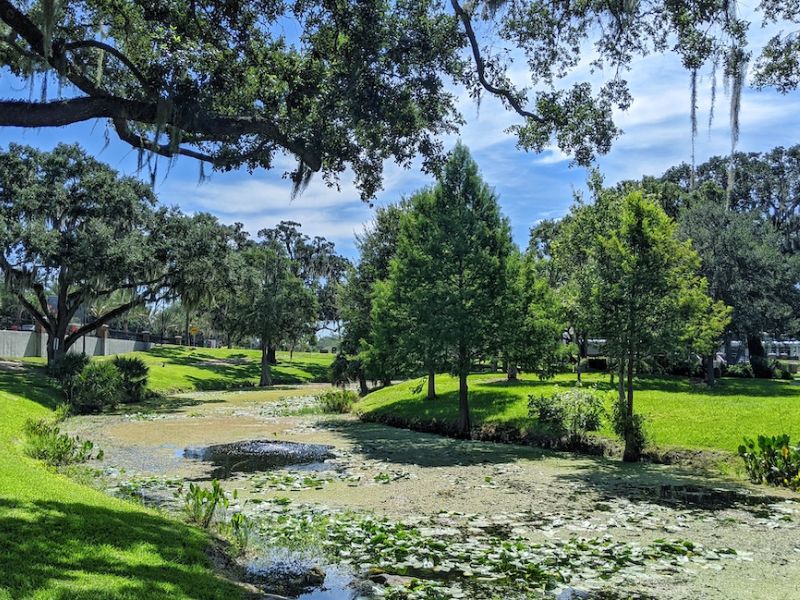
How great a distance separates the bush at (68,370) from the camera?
26000 mm

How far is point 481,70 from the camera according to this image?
945cm

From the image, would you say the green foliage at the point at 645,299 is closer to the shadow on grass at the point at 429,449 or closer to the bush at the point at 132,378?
the shadow on grass at the point at 429,449

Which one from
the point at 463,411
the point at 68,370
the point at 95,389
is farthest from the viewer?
the point at 68,370

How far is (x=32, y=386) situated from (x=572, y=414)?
896 inches

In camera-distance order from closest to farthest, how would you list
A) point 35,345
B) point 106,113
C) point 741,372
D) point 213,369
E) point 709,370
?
point 106,113
point 709,370
point 741,372
point 35,345
point 213,369

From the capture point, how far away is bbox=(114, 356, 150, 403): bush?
98.8 feet

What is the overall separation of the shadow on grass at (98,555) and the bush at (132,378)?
24.4m

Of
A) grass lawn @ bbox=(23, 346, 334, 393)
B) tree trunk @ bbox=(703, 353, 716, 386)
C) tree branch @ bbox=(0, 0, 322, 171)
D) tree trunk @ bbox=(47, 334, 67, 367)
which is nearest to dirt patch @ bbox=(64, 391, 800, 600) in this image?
tree branch @ bbox=(0, 0, 322, 171)

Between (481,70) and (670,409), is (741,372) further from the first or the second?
(481,70)

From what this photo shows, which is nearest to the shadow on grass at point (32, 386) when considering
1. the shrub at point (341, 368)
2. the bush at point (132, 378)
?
the bush at point (132, 378)

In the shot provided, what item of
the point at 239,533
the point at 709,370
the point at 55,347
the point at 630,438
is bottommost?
the point at 239,533

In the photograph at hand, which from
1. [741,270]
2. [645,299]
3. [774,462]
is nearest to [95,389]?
[645,299]

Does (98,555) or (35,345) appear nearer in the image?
(98,555)

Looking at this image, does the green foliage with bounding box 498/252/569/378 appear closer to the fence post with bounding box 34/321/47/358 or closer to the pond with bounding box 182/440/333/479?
the pond with bounding box 182/440/333/479
